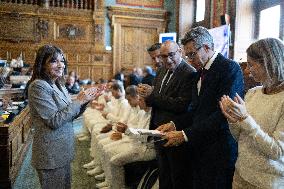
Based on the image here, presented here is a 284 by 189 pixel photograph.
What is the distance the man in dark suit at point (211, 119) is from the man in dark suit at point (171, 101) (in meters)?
0.29

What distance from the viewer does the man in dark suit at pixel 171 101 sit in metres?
2.48

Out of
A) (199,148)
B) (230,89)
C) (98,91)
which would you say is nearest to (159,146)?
(199,148)

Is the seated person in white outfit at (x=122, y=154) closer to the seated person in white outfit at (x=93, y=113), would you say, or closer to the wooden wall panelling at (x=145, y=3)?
the seated person in white outfit at (x=93, y=113)

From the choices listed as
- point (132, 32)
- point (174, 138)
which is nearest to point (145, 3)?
point (132, 32)

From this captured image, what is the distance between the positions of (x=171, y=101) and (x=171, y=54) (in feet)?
1.39

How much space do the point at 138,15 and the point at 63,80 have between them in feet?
30.7

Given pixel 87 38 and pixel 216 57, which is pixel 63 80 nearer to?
pixel 216 57

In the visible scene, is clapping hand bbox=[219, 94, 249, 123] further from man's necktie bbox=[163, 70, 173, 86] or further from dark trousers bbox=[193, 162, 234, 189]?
man's necktie bbox=[163, 70, 173, 86]

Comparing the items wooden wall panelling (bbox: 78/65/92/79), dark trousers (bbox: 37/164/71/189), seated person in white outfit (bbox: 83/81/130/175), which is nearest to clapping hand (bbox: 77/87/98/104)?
dark trousers (bbox: 37/164/71/189)

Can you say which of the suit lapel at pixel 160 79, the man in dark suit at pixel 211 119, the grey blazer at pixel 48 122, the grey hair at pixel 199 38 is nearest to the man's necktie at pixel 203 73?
the man in dark suit at pixel 211 119

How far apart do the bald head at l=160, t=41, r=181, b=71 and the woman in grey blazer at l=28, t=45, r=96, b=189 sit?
846 mm

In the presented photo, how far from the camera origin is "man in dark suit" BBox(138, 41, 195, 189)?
8.15 feet

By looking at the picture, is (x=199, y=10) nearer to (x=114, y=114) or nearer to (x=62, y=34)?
(x=62, y=34)

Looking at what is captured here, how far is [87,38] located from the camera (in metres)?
10.8
